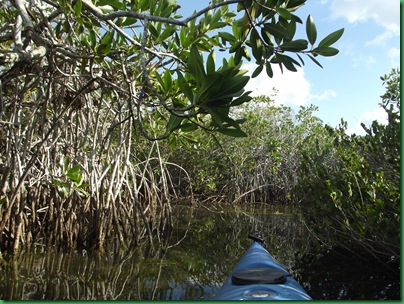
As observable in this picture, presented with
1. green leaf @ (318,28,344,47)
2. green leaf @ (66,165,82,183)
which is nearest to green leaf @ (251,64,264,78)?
green leaf @ (318,28,344,47)

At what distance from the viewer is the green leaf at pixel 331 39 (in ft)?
6.15

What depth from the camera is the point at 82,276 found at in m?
3.52

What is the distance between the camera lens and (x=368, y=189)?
3.45 m

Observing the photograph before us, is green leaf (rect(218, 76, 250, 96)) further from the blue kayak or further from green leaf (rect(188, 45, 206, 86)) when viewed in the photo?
the blue kayak

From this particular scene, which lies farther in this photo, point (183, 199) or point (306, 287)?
point (183, 199)

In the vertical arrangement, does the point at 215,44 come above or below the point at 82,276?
above

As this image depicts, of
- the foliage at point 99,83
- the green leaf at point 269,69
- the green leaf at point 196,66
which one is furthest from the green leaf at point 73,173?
the green leaf at point 196,66

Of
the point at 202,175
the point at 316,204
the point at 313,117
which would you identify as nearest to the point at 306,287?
the point at 316,204

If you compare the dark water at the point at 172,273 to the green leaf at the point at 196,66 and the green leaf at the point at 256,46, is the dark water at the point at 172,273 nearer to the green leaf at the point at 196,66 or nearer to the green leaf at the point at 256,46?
the green leaf at the point at 256,46

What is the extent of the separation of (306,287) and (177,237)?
2.78 meters

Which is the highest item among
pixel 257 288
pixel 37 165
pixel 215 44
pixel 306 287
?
pixel 215 44

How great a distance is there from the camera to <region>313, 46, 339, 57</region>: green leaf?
1.85 meters

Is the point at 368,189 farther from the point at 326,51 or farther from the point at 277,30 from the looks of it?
the point at 277,30

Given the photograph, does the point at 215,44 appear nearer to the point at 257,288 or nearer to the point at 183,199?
the point at 257,288
